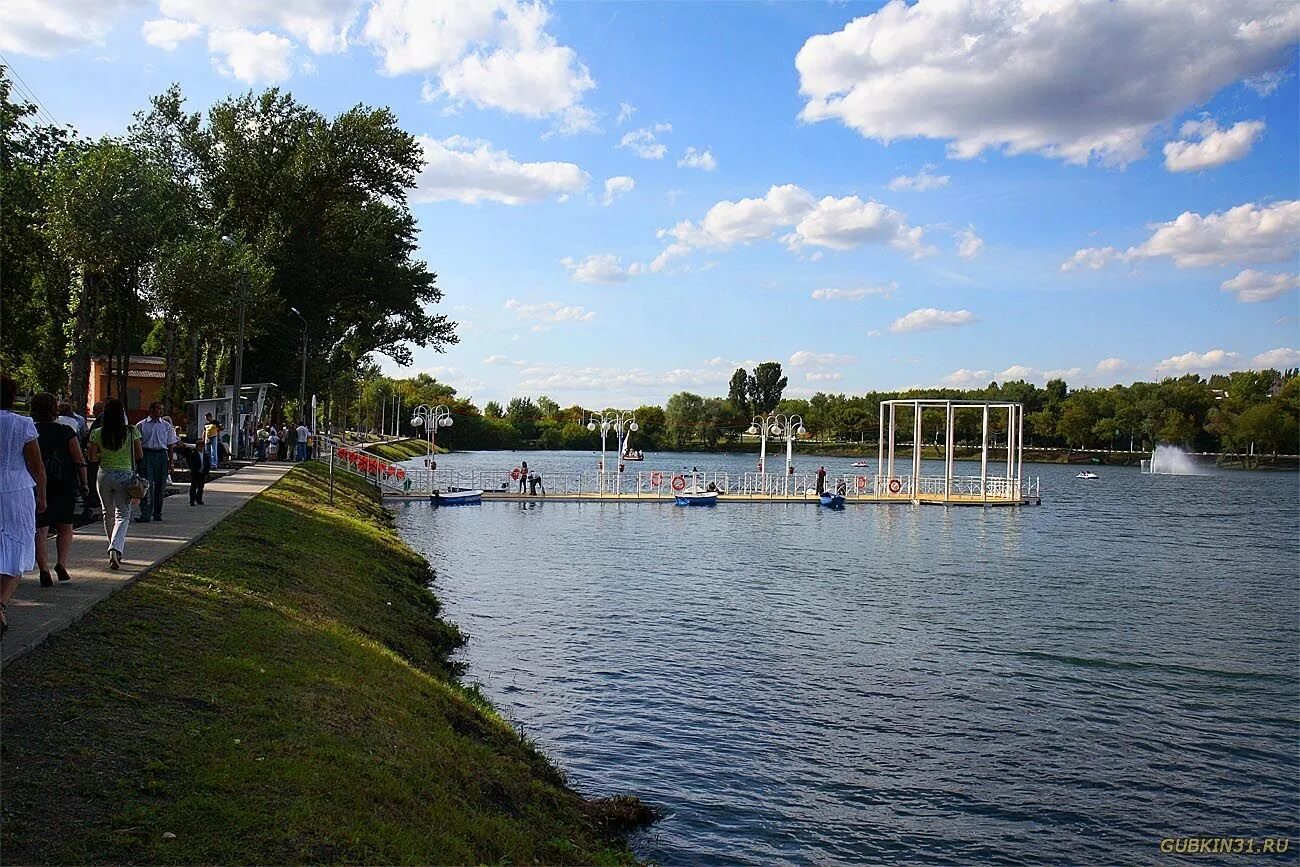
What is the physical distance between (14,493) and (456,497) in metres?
40.9

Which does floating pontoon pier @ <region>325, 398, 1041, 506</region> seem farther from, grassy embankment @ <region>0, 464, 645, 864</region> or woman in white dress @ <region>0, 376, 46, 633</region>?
woman in white dress @ <region>0, 376, 46, 633</region>

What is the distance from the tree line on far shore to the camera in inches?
6014

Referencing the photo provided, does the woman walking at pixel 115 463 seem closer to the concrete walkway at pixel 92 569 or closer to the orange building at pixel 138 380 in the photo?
the concrete walkway at pixel 92 569

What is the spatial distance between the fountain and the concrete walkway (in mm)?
149753

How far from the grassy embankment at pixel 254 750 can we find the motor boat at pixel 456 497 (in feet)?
116

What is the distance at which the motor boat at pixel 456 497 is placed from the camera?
4859cm

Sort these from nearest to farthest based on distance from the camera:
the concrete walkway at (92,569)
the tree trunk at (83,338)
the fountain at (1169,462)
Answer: the concrete walkway at (92,569) → the tree trunk at (83,338) → the fountain at (1169,462)

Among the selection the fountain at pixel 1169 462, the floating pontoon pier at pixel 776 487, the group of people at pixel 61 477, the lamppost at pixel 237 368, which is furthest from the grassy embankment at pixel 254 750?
the fountain at pixel 1169 462

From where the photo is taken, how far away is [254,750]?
24.1 ft

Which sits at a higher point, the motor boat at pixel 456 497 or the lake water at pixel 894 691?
the motor boat at pixel 456 497

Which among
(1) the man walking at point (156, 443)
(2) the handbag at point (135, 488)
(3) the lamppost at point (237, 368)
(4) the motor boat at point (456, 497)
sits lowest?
(4) the motor boat at point (456, 497)

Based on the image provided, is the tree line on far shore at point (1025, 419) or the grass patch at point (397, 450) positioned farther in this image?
the tree line on far shore at point (1025, 419)

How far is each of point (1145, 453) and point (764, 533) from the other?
143952 mm

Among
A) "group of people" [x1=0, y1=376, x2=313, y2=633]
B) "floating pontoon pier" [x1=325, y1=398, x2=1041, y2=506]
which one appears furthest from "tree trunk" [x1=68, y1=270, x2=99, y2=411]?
"group of people" [x1=0, y1=376, x2=313, y2=633]
